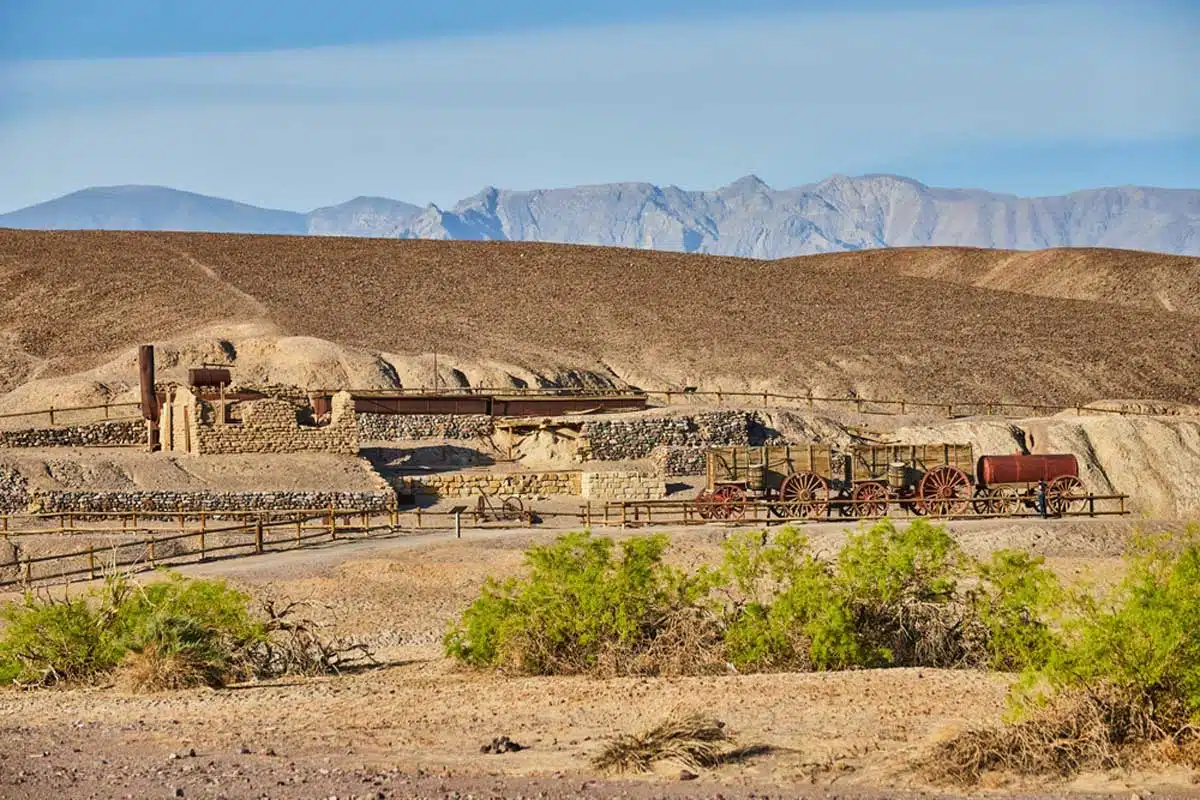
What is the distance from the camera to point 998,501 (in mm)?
37281

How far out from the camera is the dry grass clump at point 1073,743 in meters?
13.4

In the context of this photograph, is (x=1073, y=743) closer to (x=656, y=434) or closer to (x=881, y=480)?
(x=881, y=480)

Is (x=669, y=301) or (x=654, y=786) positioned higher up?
(x=669, y=301)

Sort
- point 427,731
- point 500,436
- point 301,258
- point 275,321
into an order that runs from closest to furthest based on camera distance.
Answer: point 427,731, point 500,436, point 275,321, point 301,258

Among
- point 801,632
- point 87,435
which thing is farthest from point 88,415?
point 801,632

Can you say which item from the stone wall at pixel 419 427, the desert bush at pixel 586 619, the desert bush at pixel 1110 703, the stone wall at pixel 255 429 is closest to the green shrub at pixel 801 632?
the desert bush at pixel 586 619

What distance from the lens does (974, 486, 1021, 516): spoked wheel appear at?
37.3 metres

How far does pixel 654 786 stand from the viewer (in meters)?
13.3

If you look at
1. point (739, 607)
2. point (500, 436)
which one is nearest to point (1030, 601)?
point (739, 607)

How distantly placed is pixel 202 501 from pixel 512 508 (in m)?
7.22

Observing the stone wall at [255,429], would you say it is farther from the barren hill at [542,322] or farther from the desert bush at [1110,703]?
the desert bush at [1110,703]

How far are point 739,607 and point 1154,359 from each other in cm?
7189

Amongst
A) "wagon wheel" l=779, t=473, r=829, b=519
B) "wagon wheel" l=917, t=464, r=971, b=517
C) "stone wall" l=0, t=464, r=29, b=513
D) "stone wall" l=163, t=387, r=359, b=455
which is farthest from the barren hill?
"wagon wheel" l=917, t=464, r=971, b=517

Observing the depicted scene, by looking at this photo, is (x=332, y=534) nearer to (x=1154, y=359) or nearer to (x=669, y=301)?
(x=669, y=301)
